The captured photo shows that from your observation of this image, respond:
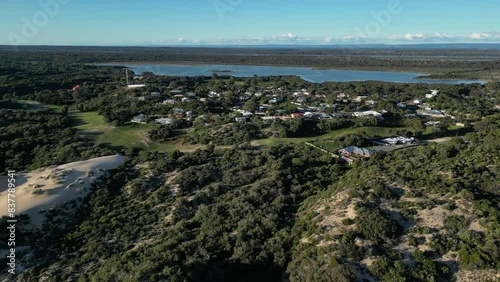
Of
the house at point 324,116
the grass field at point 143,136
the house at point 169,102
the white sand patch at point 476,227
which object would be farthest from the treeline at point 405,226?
the house at point 169,102

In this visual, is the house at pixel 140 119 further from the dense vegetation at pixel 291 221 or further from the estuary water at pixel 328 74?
the estuary water at pixel 328 74

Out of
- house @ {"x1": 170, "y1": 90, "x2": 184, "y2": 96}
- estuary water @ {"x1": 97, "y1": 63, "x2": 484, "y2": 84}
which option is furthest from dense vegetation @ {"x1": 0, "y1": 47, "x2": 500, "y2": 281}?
estuary water @ {"x1": 97, "y1": 63, "x2": 484, "y2": 84}

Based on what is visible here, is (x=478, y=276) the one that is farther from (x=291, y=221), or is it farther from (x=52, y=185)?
(x=52, y=185)

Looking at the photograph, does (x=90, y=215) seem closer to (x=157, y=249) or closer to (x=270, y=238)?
(x=157, y=249)

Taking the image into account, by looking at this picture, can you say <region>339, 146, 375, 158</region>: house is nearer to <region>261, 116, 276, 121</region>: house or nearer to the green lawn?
<region>261, 116, 276, 121</region>: house

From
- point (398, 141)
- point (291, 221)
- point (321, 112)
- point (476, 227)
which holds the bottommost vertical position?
point (291, 221)

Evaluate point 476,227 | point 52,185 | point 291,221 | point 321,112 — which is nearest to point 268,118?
point 321,112

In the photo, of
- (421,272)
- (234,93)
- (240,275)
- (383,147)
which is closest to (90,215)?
(240,275)
